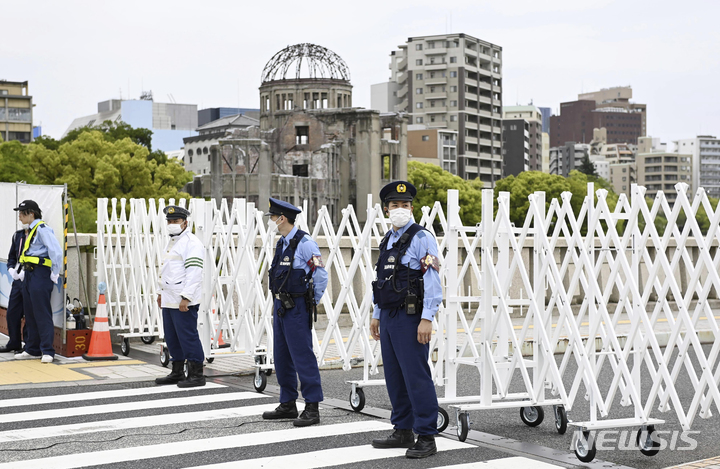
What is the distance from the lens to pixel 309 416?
7.94 m

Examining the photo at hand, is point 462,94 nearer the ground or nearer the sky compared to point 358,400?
nearer the sky

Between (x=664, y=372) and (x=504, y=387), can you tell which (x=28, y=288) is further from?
(x=664, y=372)

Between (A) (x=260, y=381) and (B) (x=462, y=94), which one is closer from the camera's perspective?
(A) (x=260, y=381)

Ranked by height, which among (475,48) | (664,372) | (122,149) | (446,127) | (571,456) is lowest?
(571,456)

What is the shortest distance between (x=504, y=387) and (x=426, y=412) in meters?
1.26

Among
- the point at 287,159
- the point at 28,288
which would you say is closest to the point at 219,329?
the point at 28,288

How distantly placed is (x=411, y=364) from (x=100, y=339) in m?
6.28

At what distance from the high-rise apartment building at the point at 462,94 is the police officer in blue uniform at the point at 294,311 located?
125087 mm

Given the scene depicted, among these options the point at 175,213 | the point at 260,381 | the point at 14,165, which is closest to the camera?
the point at 260,381

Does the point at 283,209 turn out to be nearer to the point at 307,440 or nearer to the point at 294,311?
the point at 294,311

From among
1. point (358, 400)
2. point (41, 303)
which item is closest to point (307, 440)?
point (358, 400)

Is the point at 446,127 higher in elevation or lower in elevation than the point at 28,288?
higher

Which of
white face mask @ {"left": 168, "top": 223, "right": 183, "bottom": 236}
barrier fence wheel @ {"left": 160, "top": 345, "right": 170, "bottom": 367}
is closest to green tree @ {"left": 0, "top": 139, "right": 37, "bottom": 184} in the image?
barrier fence wheel @ {"left": 160, "top": 345, "right": 170, "bottom": 367}

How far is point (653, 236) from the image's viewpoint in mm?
6531
